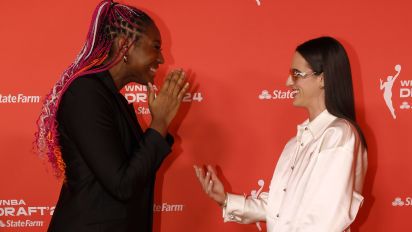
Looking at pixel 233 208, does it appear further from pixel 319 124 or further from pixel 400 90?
pixel 400 90

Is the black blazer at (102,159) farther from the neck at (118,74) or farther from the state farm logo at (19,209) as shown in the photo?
the state farm logo at (19,209)

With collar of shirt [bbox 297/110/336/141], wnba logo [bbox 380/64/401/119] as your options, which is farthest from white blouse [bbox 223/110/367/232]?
wnba logo [bbox 380/64/401/119]

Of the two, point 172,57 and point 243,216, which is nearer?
point 243,216

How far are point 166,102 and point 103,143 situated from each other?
0.26 m

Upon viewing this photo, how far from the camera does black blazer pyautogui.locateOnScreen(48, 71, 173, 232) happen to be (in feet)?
3.76

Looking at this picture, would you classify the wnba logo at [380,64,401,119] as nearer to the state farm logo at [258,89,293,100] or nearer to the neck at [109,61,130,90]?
the state farm logo at [258,89,293,100]

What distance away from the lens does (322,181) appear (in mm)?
1307

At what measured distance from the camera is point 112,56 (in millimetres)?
1358

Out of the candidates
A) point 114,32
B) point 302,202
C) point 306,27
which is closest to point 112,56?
point 114,32

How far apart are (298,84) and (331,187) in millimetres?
374

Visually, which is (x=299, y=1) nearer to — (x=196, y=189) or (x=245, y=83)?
(x=245, y=83)

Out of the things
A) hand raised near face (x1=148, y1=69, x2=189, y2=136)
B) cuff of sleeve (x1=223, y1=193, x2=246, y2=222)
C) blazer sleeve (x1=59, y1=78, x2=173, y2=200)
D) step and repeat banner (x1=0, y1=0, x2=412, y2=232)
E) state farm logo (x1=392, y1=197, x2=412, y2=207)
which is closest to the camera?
blazer sleeve (x1=59, y1=78, x2=173, y2=200)

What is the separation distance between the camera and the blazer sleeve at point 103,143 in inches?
44.9

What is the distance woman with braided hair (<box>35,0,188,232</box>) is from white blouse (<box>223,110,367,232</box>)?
0.42m
